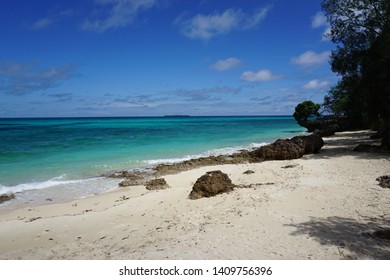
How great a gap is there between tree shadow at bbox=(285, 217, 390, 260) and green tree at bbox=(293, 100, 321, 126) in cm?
3947

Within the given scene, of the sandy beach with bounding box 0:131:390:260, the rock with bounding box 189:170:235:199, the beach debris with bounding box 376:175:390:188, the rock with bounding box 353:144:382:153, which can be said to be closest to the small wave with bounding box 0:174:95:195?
the sandy beach with bounding box 0:131:390:260

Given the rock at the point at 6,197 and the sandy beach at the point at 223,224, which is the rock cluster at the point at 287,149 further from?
the rock at the point at 6,197

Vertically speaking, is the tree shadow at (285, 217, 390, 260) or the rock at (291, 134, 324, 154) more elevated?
the rock at (291, 134, 324, 154)

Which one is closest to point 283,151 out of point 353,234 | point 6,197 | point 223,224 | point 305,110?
point 223,224

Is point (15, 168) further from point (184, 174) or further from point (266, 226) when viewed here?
point (266, 226)

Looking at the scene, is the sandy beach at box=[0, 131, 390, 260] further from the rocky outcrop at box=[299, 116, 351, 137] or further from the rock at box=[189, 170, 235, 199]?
the rocky outcrop at box=[299, 116, 351, 137]

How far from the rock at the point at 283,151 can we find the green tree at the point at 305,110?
96.1 feet

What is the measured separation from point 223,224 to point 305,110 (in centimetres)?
4182

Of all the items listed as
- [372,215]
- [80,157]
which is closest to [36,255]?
[372,215]

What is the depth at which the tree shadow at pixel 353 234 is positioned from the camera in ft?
16.4

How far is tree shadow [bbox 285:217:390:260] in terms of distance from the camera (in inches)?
196

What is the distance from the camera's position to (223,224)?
663 cm

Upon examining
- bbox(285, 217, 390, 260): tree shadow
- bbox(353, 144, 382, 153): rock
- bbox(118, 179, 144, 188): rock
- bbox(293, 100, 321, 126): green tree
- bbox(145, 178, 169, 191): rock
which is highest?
bbox(293, 100, 321, 126): green tree

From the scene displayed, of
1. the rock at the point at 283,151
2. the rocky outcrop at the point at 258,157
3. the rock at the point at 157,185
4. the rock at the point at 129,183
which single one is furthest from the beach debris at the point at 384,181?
the rock at the point at 129,183
